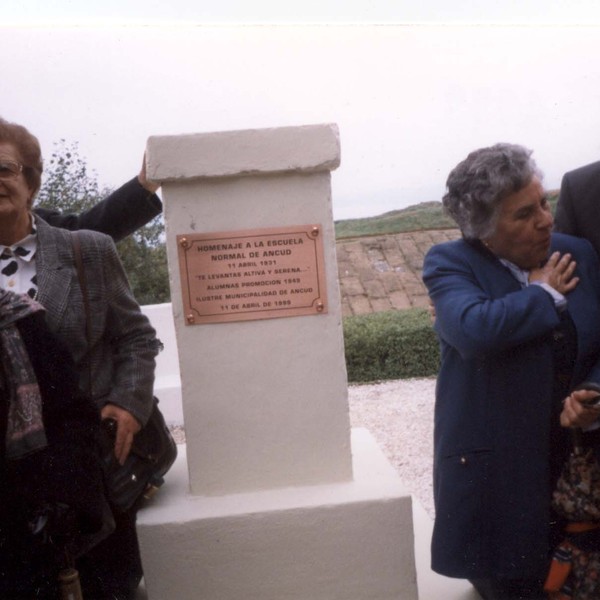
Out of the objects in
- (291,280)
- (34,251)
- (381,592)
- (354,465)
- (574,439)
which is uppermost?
(34,251)

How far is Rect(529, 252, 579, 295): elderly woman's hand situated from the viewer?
2480 millimetres

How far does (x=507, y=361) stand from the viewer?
2518 millimetres

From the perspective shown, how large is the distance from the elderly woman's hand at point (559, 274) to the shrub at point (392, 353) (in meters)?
7.05

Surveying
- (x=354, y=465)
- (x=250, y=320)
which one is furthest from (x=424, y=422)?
(x=250, y=320)

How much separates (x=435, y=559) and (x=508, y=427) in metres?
0.55

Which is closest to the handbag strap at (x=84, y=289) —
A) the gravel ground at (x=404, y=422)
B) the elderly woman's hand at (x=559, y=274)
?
the elderly woman's hand at (x=559, y=274)

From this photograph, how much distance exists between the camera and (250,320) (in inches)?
102

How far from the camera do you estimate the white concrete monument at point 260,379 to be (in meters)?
2.52

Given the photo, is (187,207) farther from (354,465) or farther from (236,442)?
(354,465)

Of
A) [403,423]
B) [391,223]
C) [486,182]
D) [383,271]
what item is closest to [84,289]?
[486,182]

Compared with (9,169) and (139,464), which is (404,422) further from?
(9,169)

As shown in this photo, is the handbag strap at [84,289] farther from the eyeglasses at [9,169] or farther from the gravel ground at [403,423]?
the gravel ground at [403,423]

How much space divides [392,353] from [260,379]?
719 cm

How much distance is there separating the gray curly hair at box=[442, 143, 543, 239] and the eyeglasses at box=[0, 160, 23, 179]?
147 cm
